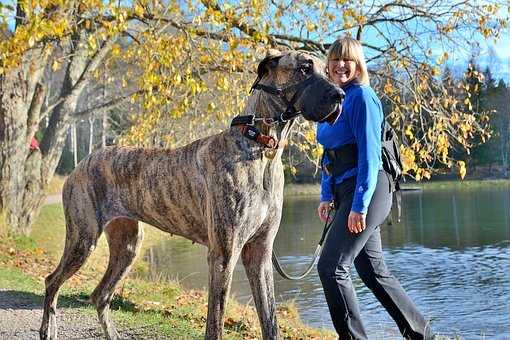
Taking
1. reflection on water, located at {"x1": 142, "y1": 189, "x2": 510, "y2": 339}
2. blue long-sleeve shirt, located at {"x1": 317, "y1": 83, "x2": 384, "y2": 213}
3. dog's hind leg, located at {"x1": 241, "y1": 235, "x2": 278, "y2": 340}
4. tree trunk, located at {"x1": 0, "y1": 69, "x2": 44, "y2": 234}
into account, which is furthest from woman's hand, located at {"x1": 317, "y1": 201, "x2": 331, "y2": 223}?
tree trunk, located at {"x1": 0, "y1": 69, "x2": 44, "y2": 234}

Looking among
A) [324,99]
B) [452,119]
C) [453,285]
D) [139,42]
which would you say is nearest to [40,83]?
[139,42]

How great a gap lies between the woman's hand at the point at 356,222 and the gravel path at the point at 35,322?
246 cm

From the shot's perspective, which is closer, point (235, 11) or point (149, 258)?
point (235, 11)

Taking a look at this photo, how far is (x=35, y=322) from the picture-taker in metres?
6.11

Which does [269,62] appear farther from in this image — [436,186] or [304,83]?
[436,186]

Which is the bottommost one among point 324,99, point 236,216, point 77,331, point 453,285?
point 453,285

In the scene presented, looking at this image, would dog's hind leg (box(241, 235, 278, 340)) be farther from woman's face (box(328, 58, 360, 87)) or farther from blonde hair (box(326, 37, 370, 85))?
blonde hair (box(326, 37, 370, 85))

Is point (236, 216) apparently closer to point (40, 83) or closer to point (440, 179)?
point (40, 83)

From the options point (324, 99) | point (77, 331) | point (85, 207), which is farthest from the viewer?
point (77, 331)

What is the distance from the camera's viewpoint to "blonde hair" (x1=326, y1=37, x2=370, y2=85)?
4.28m

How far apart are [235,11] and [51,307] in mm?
5126

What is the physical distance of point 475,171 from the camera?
55938 mm

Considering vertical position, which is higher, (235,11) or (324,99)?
(235,11)

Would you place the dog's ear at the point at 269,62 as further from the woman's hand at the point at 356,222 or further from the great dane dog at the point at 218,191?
the woman's hand at the point at 356,222
